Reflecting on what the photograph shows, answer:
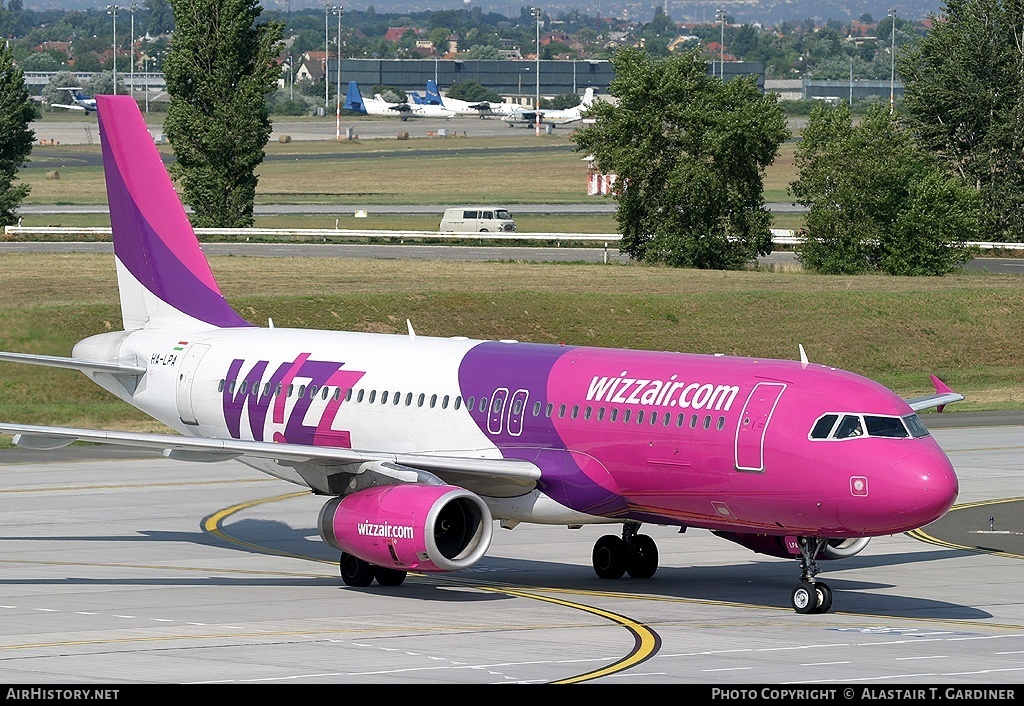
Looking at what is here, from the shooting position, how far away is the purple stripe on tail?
4394cm

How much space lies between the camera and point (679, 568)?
39.4 metres

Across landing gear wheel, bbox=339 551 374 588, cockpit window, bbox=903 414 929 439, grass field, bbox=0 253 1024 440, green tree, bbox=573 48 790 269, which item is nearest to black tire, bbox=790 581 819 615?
cockpit window, bbox=903 414 929 439

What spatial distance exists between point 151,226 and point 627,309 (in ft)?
138

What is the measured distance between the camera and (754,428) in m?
32.4

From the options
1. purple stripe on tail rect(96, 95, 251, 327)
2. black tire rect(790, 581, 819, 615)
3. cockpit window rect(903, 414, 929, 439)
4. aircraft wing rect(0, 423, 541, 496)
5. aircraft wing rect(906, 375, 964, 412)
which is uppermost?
A: purple stripe on tail rect(96, 95, 251, 327)

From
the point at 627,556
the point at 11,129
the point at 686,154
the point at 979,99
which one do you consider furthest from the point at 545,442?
the point at 979,99

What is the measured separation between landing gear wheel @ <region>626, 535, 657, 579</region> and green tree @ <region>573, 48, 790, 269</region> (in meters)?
61.4

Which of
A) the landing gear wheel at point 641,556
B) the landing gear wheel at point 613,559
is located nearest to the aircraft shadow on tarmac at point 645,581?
the landing gear wheel at point 613,559

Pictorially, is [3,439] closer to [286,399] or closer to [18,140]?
[286,399]

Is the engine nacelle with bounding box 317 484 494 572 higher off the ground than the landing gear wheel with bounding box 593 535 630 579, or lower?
higher

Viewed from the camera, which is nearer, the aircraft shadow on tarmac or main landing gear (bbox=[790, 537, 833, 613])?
main landing gear (bbox=[790, 537, 833, 613])

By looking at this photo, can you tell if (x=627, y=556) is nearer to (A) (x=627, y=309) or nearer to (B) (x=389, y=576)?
(B) (x=389, y=576)

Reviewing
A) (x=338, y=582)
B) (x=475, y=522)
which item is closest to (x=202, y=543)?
(x=338, y=582)

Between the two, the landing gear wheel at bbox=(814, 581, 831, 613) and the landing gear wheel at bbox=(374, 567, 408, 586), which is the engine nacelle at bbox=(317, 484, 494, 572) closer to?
the landing gear wheel at bbox=(374, 567, 408, 586)
